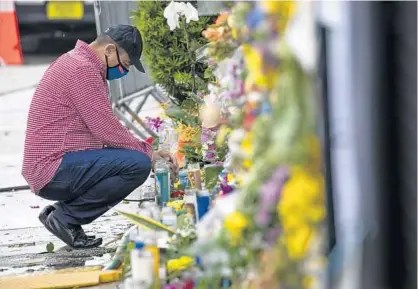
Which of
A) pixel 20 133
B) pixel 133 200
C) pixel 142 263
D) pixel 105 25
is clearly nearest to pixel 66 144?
pixel 133 200

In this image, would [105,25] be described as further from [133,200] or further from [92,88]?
[92,88]

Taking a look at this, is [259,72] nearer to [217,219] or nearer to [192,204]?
[217,219]

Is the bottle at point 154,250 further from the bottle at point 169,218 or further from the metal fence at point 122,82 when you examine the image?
the metal fence at point 122,82

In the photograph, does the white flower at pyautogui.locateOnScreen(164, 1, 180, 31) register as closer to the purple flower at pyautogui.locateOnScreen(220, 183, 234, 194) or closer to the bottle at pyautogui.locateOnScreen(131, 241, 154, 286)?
the purple flower at pyautogui.locateOnScreen(220, 183, 234, 194)

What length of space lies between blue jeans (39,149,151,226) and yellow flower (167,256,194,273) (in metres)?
1.69

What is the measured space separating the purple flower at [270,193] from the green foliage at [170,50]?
373 cm

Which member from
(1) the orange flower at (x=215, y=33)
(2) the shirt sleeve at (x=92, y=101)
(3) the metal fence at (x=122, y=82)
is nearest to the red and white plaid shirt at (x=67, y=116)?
(2) the shirt sleeve at (x=92, y=101)

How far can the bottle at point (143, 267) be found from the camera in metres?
2.95

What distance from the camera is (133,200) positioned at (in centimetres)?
595

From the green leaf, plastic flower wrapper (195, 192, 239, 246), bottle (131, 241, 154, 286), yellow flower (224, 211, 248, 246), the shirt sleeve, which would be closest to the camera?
yellow flower (224, 211, 248, 246)

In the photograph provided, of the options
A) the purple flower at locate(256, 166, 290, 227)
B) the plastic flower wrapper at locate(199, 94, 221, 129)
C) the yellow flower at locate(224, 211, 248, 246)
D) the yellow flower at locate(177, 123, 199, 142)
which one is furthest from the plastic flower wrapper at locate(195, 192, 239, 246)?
the yellow flower at locate(177, 123, 199, 142)

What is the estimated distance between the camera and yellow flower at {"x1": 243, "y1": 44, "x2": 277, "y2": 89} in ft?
7.14

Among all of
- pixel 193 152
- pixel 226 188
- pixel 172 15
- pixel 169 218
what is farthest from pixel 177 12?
pixel 226 188

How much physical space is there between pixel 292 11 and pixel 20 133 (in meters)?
7.87
